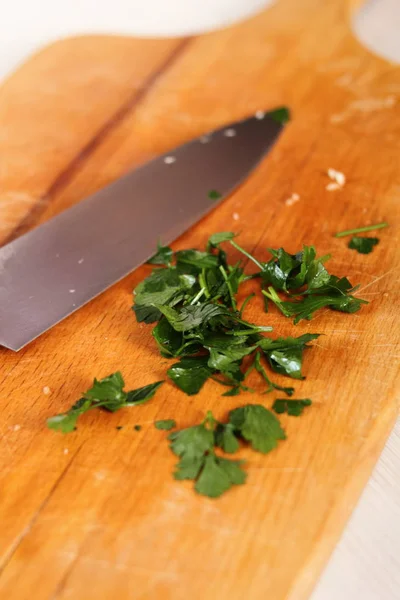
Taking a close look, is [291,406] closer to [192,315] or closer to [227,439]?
[227,439]

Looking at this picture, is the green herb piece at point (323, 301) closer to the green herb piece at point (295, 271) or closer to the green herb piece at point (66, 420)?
the green herb piece at point (295, 271)

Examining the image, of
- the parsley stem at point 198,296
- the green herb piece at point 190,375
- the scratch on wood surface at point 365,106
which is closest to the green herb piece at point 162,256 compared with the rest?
the parsley stem at point 198,296

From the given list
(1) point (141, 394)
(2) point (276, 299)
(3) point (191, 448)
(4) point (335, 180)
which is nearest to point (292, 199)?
(4) point (335, 180)

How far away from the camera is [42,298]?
1771mm

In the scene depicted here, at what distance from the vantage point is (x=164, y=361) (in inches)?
65.2

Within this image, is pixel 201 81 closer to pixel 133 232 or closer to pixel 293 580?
pixel 133 232

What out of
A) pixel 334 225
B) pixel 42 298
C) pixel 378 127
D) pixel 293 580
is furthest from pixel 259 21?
pixel 293 580

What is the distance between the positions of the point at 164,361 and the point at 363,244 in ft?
2.25

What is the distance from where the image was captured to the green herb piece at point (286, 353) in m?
1.59

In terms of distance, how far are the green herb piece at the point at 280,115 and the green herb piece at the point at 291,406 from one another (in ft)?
4.02

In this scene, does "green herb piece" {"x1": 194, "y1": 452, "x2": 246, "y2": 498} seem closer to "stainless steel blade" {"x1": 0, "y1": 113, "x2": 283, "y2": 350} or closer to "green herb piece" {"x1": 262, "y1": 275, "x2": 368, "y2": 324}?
"green herb piece" {"x1": 262, "y1": 275, "x2": 368, "y2": 324}

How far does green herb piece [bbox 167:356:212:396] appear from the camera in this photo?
61.9 inches

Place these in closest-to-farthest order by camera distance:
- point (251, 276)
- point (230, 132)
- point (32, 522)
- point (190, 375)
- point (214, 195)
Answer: point (32, 522)
point (190, 375)
point (251, 276)
point (214, 195)
point (230, 132)

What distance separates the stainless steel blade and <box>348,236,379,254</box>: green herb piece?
1.40ft
